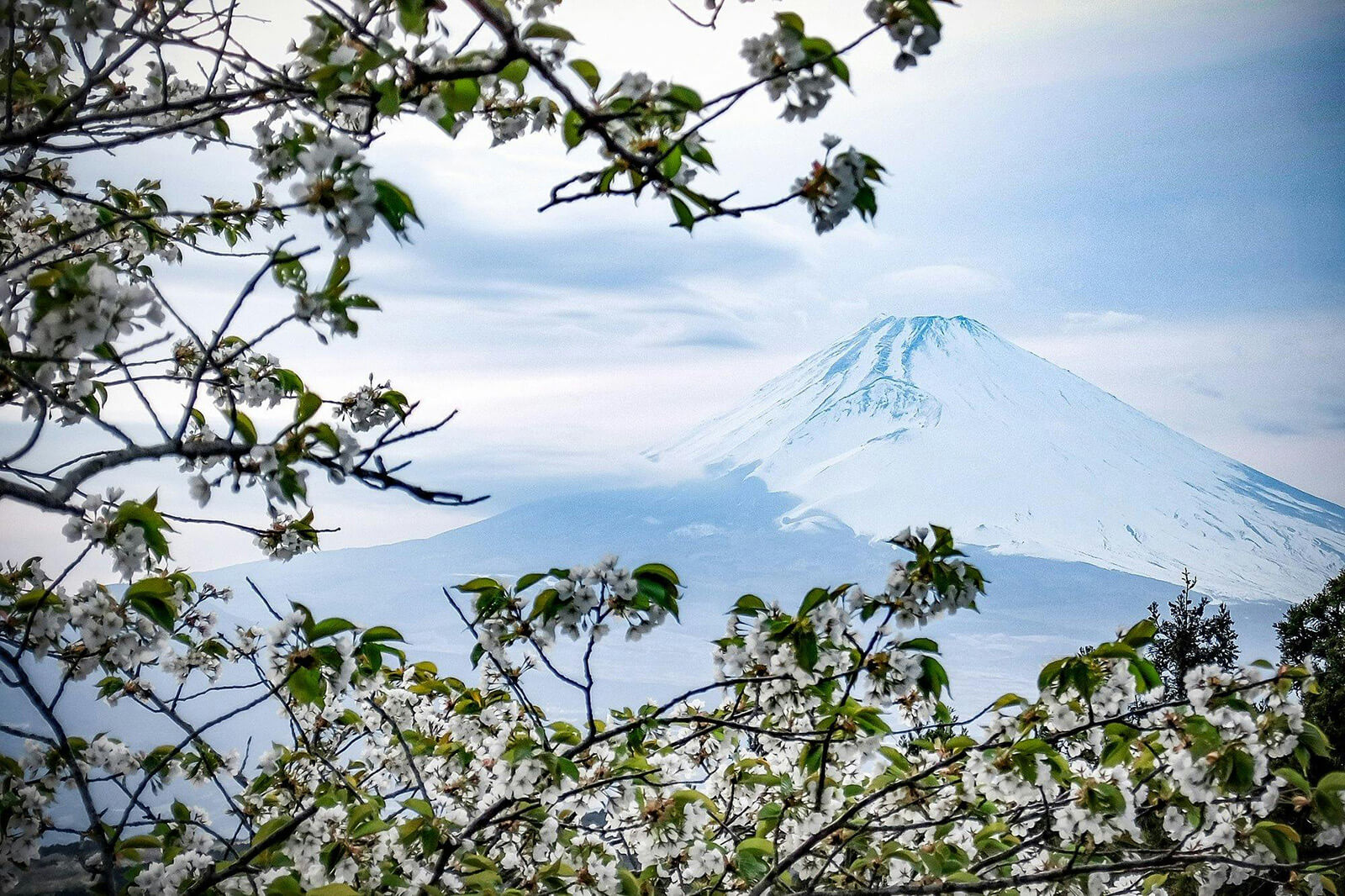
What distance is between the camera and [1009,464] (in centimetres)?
3894

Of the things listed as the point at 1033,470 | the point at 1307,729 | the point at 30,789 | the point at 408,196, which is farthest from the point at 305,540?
the point at 1033,470

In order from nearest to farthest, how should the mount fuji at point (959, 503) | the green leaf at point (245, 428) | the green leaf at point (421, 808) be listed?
the green leaf at point (245, 428)
the green leaf at point (421, 808)
the mount fuji at point (959, 503)

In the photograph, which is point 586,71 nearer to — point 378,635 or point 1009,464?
point 378,635

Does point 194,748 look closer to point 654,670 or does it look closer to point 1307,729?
point 1307,729

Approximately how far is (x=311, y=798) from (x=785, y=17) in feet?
6.19

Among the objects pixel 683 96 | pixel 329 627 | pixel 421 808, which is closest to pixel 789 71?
pixel 683 96

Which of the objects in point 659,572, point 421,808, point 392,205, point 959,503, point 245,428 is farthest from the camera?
point 959,503

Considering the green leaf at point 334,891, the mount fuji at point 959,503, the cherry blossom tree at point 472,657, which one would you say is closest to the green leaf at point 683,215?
the cherry blossom tree at point 472,657

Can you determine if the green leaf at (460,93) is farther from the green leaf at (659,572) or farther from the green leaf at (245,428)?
the green leaf at (659,572)

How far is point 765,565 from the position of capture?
34500 mm

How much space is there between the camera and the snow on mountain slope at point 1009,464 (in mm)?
36375

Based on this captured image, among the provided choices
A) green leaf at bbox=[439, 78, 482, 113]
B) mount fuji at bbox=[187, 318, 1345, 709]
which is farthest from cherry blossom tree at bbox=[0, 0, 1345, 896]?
mount fuji at bbox=[187, 318, 1345, 709]

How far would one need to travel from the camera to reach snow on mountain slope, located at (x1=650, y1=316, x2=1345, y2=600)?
36.4 metres

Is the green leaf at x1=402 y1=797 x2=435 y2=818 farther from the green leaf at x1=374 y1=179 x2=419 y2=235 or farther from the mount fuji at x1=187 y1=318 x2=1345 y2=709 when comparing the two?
the mount fuji at x1=187 y1=318 x2=1345 y2=709
